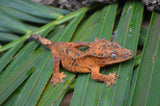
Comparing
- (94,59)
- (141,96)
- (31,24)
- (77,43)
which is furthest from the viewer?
(31,24)

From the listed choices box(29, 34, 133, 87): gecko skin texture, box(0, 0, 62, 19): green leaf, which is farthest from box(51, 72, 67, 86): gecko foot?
box(0, 0, 62, 19): green leaf

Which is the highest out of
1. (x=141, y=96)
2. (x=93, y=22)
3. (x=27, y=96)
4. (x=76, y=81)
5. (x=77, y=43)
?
(x=93, y=22)

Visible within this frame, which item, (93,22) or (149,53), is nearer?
(149,53)

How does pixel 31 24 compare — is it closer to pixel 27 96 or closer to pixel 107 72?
pixel 27 96

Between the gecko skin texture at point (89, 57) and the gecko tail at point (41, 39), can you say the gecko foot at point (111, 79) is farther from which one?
the gecko tail at point (41, 39)

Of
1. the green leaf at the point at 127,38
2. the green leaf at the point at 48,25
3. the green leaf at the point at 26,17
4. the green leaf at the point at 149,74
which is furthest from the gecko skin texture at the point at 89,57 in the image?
the green leaf at the point at 26,17

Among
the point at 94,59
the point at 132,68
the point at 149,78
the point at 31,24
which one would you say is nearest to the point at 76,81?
the point at 94,59

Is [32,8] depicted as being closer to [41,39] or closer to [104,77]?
[41,39]
